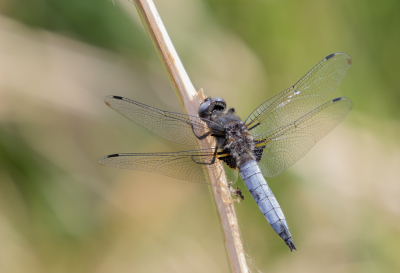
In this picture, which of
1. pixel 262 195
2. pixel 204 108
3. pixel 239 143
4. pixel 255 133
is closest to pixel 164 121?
pixel 204 108

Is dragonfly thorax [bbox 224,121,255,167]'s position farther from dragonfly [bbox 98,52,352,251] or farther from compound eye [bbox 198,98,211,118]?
compound eye [bbox 198,98,211,118]

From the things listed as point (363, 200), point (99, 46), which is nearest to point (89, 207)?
point (99, 46)

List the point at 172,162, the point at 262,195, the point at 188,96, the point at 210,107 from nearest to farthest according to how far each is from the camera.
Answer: the point at 188,96, the point at 172,162, the point at 262,195, the point at 210,107

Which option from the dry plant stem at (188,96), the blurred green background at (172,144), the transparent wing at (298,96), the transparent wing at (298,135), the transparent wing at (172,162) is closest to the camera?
the dry plant stem at (188,96)

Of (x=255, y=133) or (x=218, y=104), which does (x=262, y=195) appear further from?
(x=218, y=104)

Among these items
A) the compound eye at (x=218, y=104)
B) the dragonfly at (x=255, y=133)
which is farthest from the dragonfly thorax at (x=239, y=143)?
the compound eye at (x=218, y=104)

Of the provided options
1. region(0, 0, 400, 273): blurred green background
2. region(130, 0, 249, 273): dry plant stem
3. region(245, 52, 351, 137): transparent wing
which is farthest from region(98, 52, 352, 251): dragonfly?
region(0, 0, 400, 273): blurred green background

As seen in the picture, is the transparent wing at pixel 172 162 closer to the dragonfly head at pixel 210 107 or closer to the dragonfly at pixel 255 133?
the dragonfly at pixel 255 133
